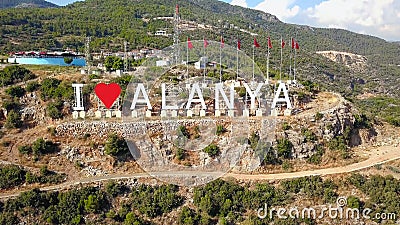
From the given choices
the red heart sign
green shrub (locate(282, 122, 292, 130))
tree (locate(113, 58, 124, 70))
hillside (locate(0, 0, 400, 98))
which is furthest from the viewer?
hillside (locate(0, 0, 400, 98))

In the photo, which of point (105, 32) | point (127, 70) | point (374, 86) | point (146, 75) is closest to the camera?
point (146, 75)

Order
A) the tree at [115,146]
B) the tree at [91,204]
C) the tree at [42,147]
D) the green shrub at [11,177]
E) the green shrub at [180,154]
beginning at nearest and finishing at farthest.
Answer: the tree at [91,204] → the green shrub at [11,177] → the tree at [115,146] → the tree at [42,147] → the green shrub at [180,154]

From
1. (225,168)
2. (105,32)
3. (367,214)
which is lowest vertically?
(367,214)

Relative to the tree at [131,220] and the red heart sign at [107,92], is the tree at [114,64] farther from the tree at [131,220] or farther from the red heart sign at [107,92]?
the tree at [131,220]

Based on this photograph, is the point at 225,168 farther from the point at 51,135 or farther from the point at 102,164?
the point at 51,135

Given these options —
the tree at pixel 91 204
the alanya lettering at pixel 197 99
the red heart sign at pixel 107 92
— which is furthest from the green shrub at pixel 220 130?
the tree at pixel 91 204

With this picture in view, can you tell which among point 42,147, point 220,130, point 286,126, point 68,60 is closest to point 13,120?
point 42,147

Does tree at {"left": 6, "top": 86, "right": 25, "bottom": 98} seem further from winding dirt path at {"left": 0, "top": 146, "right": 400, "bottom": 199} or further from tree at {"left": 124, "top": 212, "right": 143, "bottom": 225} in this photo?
tree at {"left": 124, "top": 212, "right": 143, "bottom": 225}

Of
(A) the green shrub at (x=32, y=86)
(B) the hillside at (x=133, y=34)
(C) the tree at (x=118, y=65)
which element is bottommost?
(A) the green shrub at (x=32, y=86)

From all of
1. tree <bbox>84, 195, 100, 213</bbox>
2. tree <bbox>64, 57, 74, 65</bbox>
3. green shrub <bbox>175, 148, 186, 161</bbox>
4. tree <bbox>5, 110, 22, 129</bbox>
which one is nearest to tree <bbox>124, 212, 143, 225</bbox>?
tree <bbox>84, 195, 100, 213</bbox>

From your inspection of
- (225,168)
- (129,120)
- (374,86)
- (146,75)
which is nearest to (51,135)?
(129,120)

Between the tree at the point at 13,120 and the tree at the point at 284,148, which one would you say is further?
the tree at the point at 13,120
